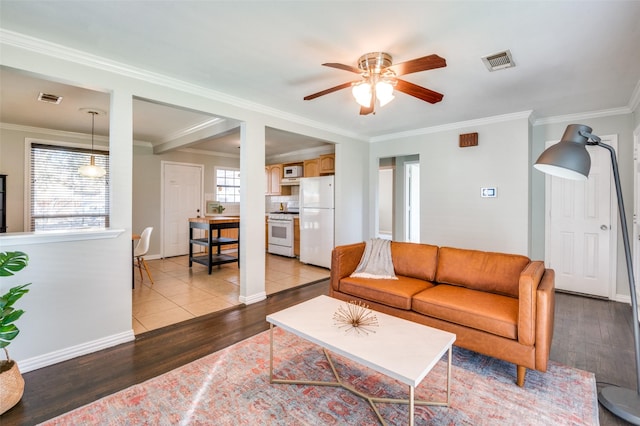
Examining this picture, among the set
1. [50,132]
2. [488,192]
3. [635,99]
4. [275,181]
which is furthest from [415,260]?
[50,132]

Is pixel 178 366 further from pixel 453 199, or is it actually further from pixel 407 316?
pixel 453 199

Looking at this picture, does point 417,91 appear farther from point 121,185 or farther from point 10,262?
point 10,262

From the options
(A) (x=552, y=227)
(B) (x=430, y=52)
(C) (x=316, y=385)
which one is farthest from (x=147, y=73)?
(A) (x=552, y=227)

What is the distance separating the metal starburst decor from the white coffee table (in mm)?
34

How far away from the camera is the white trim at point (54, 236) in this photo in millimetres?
2054

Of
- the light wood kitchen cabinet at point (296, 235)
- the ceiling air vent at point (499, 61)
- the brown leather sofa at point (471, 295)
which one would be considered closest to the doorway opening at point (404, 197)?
the light wood kitchen cabinet at point (296, 235)

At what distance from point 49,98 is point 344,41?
3.51 m

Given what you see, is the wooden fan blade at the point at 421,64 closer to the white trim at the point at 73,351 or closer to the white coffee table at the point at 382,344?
the white coffee table at the point at 382,344

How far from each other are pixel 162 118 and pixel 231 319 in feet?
9.89

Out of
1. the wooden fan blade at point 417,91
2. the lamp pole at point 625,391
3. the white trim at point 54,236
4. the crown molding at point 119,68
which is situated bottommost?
the lamp pole at point 625,391

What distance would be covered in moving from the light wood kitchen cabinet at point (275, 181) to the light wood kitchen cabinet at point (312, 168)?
102 cm

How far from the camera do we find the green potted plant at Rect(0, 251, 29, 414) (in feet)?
5.43

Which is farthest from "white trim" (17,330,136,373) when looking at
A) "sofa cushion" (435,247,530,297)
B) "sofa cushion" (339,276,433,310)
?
"sofa cushion" (435,247,530,297)

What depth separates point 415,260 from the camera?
301cm
